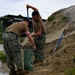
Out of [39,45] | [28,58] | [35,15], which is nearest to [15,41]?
[28,58]

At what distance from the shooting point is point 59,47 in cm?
1486

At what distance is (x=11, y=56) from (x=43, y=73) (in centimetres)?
102

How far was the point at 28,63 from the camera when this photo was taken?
10445 millimetres

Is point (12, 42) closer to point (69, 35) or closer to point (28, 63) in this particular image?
point (28, 63)

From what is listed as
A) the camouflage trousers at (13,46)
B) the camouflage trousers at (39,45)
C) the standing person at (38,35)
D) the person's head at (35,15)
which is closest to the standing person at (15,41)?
the camouflage trousers at (13,46)

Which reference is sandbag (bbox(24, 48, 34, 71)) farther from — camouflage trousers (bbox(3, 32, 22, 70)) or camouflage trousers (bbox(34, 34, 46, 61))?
camouflage trousers (bbox(34, 34, 46, 61))

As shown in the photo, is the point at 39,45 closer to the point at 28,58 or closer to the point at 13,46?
the point at 28,58

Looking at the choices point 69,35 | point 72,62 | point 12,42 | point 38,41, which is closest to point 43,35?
point 38,41

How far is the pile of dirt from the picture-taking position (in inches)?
415

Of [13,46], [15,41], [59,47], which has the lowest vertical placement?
[59,47]

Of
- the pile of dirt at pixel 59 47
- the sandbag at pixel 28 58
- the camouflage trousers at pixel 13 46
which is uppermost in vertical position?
the camouflage trousers at pixel 13 46

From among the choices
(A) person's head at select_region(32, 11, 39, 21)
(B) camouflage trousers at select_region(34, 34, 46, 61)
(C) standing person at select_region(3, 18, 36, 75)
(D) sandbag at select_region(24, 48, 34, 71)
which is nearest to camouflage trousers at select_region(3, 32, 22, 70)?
(C) standing person at select_region(3, 18, 36, 75)

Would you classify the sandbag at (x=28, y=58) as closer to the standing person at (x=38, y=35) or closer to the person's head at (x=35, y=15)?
the standing person at (x=38, y=35)

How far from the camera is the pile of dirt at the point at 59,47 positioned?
10.5m
